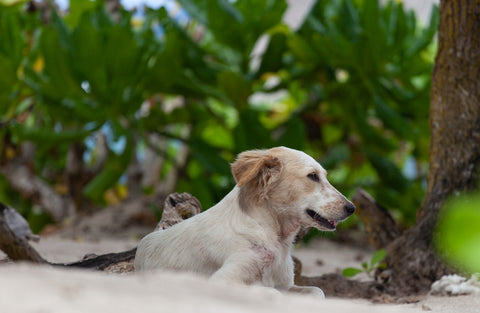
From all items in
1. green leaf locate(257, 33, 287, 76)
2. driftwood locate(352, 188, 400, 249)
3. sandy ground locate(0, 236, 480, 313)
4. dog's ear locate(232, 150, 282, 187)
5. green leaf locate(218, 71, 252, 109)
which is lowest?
sandy ground locate(0, 236, 480, 313)

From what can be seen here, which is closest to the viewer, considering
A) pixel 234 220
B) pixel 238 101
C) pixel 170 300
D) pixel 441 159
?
Answer: pixel 170 300

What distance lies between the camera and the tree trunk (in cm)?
340

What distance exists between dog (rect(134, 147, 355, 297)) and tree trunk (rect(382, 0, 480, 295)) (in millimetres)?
1356

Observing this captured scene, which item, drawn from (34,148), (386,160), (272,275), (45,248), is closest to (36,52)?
(34,148)

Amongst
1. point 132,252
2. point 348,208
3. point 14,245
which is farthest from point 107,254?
point 348,208

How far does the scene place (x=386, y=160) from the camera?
19.2ft

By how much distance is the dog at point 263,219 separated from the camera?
2115 millimetres

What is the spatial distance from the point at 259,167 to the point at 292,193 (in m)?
0.17

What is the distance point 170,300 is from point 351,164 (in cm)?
631

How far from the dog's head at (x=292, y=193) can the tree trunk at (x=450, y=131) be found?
52.9 inches

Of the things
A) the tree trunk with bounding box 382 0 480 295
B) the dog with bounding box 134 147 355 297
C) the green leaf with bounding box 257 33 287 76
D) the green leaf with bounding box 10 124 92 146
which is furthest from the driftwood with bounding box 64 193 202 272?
the green leaf with bounding box 257 33 287 76

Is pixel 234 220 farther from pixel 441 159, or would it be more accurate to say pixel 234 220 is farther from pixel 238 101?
pixel 238 101

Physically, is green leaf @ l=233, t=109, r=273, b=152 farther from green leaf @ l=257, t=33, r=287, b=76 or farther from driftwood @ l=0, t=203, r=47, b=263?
driftwood @ l=0, t=203, r=47, b=263

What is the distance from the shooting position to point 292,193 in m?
2.24
